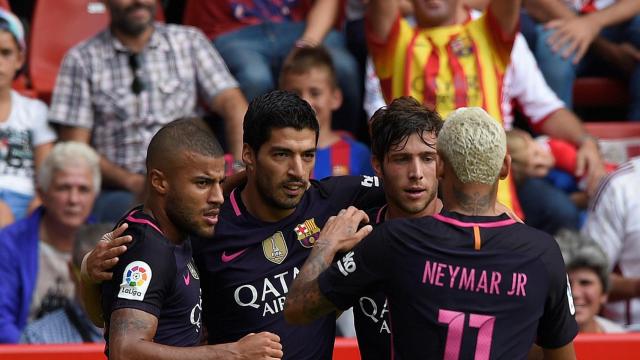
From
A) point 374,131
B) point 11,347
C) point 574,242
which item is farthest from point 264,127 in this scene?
point 574,242

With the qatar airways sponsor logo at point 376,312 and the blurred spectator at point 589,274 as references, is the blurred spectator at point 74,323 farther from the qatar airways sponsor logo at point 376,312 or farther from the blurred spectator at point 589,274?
the blurred spectator at point 589,274

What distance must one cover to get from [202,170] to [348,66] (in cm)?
325

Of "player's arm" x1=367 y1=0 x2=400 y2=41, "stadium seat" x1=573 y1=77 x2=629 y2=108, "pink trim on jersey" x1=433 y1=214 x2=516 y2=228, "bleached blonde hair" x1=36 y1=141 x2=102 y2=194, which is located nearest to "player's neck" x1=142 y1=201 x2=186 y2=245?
"pink trim on jersey" x1=433 y1=214 x2=516 y2=228

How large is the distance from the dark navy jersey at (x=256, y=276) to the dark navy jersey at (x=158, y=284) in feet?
0.70

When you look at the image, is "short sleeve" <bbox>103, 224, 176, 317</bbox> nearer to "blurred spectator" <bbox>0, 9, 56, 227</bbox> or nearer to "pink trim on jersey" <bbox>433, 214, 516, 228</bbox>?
"pink trim on jersey" <bbox>433, 214, 516, 228</bbox>

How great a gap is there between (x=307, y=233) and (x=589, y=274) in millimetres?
2067

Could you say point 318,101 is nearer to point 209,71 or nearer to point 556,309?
point 209,71

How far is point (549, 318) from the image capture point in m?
4.04

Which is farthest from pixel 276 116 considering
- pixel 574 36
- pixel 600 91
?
pixel 600 91

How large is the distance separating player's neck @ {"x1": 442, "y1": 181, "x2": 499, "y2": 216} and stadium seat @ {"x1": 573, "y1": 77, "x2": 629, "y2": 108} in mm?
4253

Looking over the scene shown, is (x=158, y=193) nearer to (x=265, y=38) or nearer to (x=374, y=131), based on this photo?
(x=374, y=131)

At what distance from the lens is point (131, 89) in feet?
23.2

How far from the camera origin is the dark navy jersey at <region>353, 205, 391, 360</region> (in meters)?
4.46

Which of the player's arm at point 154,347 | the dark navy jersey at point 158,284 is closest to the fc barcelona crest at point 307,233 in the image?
the dark navy jersey at point 158,284
